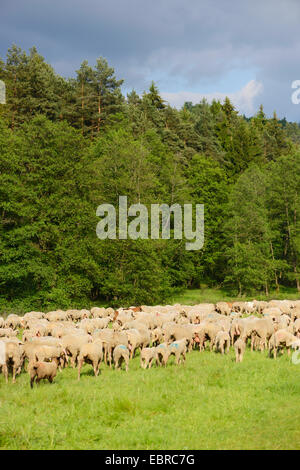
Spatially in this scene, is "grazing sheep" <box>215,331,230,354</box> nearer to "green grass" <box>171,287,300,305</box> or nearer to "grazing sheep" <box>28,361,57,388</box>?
"grazing sheep" <box>28,361,57,388</box>

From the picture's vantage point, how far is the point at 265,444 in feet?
27.4

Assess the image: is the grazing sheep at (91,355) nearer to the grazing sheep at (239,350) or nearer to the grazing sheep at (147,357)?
the grazing sheep at (147,357)

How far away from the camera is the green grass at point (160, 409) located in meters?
8.69

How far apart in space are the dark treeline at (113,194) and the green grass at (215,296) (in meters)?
1.39

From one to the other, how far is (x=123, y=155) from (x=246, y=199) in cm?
2070

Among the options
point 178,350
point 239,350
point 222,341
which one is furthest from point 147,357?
point 222,341

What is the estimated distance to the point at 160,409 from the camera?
10656 mm

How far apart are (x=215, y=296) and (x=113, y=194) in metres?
18.4

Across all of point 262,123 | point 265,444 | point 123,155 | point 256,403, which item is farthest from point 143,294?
point 262,123

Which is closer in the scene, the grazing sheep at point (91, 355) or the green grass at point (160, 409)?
the green grass at point (160, 409)

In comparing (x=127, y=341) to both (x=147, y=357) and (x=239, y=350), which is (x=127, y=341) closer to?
(x=147, y=357)

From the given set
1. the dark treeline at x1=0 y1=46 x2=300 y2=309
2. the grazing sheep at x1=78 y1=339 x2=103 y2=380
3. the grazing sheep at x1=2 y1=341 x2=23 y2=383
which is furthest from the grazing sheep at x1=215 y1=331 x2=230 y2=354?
the dark treeline at x1=0 y1=46 x2=300 y2=309

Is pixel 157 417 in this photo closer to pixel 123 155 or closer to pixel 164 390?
pixel 164 390

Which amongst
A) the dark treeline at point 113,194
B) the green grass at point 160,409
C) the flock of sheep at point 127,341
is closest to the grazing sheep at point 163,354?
the flock of sheep at point 127,341
